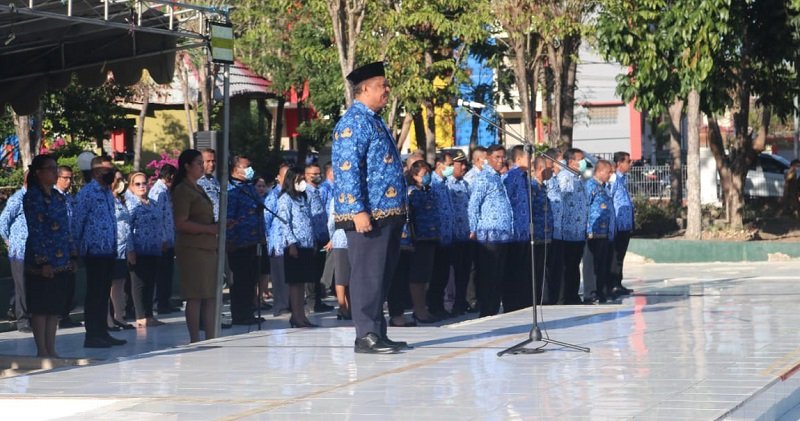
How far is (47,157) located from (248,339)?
253 cm

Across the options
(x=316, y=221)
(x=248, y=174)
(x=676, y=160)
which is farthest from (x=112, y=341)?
(x=676, y=160)

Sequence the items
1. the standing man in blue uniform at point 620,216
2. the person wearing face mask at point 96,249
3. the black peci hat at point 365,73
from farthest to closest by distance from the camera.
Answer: the standing man in blue uniform at point 620,216, the person wearing face mask at point 96,249, the black peci hat at point 365,73

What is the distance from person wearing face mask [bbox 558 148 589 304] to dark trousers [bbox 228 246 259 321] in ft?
12.2

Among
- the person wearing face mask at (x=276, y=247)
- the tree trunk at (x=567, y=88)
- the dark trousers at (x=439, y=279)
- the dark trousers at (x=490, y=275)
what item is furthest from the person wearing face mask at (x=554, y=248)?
the tree trunk at (x=567, y=88)

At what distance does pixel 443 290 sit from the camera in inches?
656

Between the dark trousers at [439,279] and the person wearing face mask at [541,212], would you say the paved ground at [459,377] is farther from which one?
the dark trousers at [439,279]

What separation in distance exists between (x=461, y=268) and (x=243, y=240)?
9.20 ft

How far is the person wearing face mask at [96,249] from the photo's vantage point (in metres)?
14.0

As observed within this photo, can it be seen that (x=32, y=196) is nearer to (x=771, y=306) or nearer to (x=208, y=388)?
(x=208, y=388)

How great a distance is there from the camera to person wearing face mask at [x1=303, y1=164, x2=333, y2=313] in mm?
16828

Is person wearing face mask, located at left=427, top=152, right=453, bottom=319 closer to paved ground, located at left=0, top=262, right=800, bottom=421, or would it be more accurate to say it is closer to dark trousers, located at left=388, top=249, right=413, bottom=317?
dark trousers, located at left=388, top=249, right=413, bottom=317

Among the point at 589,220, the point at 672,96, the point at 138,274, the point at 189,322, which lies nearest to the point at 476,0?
the point at 672,96

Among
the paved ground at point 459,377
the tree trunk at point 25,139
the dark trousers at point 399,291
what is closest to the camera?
the paved ground at point 459,377

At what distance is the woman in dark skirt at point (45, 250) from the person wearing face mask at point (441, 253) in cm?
481
